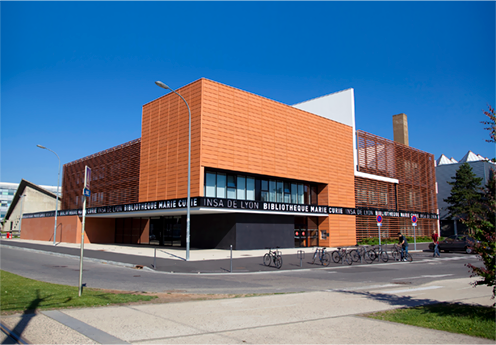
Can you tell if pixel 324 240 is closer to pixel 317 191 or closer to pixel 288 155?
pixel 317 191

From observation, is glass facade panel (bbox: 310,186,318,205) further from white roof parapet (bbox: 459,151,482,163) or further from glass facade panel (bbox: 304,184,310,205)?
white roof parapet (bbox: 459,151,482,163)

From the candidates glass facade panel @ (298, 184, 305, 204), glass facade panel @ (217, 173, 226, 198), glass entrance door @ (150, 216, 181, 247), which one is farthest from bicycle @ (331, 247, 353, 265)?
glass entrance door @ (150, 216, 181, 247)

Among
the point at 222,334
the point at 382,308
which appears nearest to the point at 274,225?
the point at 382,308

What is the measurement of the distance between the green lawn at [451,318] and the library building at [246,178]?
842 inches

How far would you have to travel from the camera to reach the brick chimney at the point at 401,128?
62553 millimetres

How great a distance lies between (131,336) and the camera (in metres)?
6.04

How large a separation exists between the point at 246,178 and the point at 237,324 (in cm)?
2666

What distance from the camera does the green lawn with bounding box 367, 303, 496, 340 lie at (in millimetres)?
6300

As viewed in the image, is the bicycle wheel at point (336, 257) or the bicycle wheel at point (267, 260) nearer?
the bicycle wheel at point (267, 260)

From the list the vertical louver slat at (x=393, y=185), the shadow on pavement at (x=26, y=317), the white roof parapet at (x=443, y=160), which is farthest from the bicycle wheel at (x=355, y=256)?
the white roof parapet at (x=443, y=160)

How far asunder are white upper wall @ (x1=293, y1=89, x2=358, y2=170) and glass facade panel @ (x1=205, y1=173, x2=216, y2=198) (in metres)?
20.4

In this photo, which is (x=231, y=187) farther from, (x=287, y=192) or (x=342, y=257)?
(x=342, y=257)

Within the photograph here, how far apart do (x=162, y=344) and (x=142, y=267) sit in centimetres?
1467

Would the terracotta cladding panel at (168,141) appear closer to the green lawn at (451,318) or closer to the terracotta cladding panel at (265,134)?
the terracotta cladding panel at (265,134)
